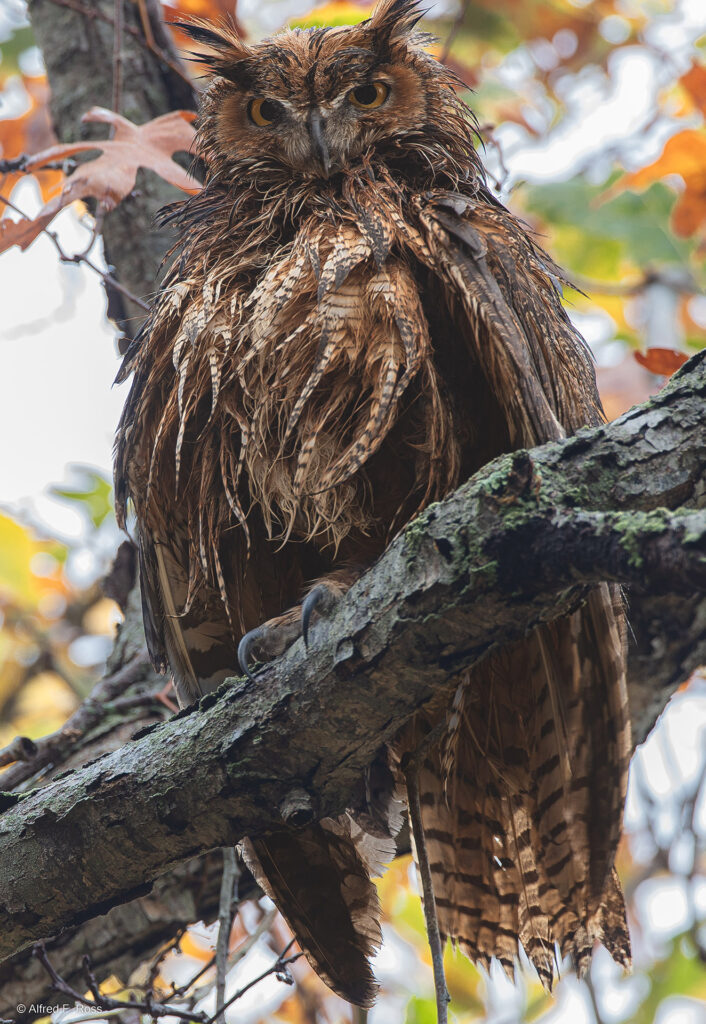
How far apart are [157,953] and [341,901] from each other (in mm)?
719

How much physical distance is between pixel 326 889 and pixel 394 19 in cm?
225

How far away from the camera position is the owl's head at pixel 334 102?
249 centimetres

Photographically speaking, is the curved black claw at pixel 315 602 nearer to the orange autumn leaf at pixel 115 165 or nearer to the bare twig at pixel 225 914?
the bare twig at pixel 225 914

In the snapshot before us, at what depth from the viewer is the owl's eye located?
2572 millimetres

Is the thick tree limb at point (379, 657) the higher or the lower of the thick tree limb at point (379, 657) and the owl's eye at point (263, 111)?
the lower

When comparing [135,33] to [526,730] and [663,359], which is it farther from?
[526,730]

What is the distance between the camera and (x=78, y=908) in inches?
78.4

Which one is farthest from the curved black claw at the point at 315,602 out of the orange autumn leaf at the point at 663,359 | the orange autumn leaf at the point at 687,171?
the orange autumn leaf at the point at 687,171

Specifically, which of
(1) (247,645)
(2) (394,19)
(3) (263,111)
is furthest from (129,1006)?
(2) (394,19)

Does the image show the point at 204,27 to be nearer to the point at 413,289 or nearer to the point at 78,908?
the point at 413,289

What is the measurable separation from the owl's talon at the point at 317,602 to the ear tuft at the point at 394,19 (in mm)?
1557

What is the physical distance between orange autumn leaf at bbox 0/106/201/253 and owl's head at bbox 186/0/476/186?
14 cm

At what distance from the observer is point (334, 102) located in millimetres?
2531

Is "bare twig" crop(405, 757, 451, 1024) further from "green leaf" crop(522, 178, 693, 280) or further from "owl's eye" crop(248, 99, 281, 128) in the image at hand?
"green leaf" crop(522, 178, 693, 280)
